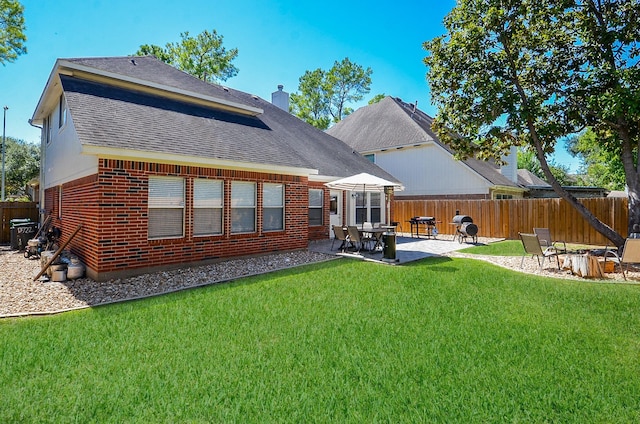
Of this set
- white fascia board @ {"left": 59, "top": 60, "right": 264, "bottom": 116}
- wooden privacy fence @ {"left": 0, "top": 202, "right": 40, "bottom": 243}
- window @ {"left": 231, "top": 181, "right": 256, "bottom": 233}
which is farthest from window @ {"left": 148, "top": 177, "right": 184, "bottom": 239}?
wooden privacy fence @ {"left": 0, "top": 202, "right": 40, "bottom": 243}

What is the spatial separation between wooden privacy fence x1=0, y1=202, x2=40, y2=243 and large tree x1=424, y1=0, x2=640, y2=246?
19.0m

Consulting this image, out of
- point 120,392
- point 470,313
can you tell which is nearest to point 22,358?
point 120,392

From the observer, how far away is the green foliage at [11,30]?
19.6 m

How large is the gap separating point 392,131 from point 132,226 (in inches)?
798

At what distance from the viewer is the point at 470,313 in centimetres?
519

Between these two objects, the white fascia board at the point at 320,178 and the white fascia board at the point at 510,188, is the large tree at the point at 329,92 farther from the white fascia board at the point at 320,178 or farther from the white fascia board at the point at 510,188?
the white fascia board at the point at 320,178

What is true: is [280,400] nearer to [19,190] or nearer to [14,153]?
[14,153]

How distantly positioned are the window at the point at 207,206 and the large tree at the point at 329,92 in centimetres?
3022

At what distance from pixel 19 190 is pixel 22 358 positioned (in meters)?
47.6

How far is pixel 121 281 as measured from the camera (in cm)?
717

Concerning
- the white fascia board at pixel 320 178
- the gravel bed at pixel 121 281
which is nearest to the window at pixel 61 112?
the gravel bed at pixel 121 281

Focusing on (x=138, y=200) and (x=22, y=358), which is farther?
(x=138, y=200)

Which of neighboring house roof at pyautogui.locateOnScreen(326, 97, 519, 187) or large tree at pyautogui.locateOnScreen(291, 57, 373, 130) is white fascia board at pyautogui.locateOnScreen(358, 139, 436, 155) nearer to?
neighboring house roof at pyautogui.locateOnScreen(326, 97, 519, 187)

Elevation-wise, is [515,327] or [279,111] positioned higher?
[279,111]
